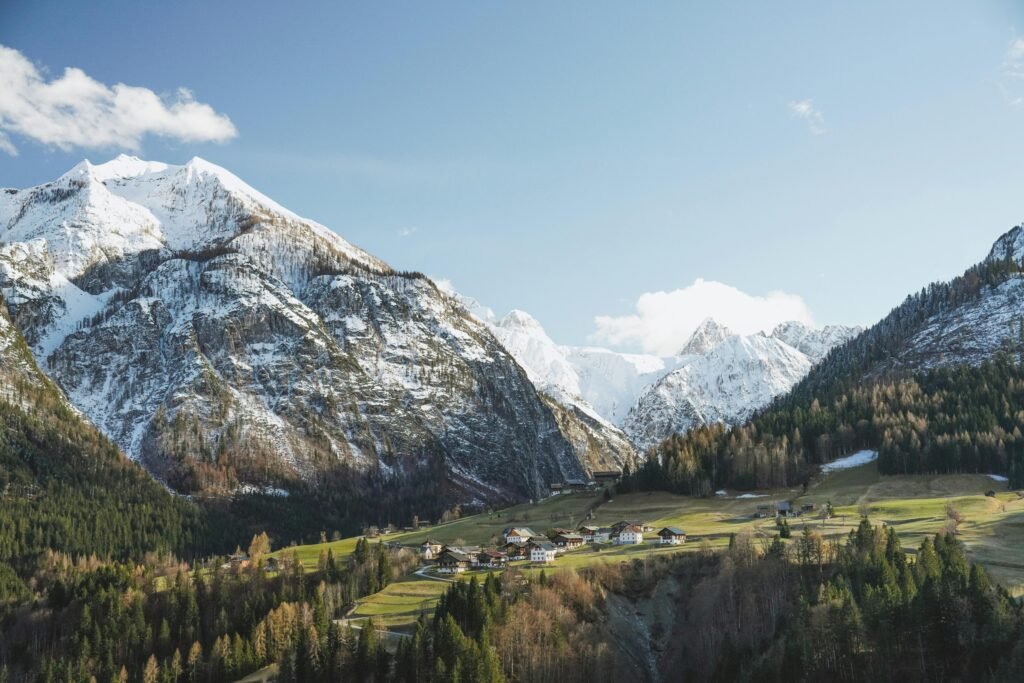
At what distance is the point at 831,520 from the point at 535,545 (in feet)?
163

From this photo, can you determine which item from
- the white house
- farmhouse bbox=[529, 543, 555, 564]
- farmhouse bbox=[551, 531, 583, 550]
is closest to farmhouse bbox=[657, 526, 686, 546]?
the white house

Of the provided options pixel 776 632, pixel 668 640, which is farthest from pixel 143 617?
pixel 776 632

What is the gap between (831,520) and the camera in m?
152

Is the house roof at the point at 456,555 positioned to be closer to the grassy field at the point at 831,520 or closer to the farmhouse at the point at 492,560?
the farmhouse at the point at 492,560

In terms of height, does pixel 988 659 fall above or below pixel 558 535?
below

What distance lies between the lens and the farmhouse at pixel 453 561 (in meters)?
142

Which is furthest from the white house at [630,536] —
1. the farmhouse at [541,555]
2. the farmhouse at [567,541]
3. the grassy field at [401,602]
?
the grassy field at [401,602]

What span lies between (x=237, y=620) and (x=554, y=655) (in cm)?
5349

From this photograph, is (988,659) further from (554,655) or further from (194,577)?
(194,577)

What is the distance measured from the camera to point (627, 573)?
431 feet

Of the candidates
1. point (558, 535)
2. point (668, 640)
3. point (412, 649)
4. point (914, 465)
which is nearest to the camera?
point (412, 649)

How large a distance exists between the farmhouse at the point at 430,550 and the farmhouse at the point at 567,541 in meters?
20.3

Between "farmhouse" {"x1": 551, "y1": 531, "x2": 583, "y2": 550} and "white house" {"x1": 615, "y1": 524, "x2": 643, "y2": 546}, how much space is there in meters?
6.73

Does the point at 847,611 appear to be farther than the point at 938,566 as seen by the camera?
No
